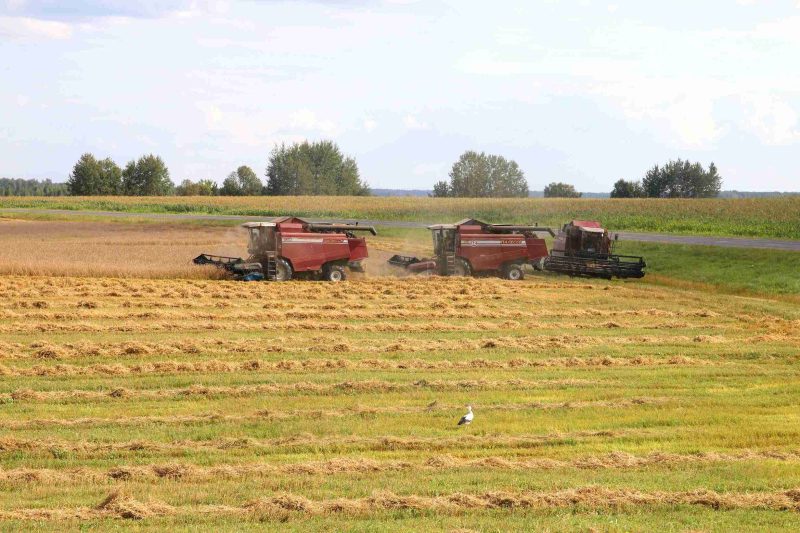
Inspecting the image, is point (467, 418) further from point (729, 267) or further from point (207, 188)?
point (207, 188)

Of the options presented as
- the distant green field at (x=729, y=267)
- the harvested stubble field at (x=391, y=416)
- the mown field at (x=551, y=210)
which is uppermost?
the mown field at (x=551, y=210)

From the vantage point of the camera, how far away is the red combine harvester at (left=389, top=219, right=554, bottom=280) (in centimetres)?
3519

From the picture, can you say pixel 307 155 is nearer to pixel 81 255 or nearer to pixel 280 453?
pixel 81 255

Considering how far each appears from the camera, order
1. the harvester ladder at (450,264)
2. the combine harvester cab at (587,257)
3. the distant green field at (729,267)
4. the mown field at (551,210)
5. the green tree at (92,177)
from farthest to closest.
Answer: the green tree at (92,177) < the mown field at (551,210) < the combine harvester cab at (587,257) < the harvester ladder at (450,264) < the distant green field at (729,267)

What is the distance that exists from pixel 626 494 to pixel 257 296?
19.2 m

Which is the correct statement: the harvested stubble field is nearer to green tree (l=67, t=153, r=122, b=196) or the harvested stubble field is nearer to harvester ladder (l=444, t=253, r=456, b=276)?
harvester ladder (l=444, t=253, r=456, b=276)

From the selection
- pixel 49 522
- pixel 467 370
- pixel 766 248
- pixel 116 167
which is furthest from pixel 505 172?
pixel 49 522

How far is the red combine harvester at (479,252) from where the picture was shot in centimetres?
3519

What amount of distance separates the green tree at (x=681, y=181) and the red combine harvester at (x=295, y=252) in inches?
4071

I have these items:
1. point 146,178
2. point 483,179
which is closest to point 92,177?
point 146,178

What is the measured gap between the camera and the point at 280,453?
12.6 metres

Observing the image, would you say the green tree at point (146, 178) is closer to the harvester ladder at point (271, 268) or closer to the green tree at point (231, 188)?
the green tree at point (231, 188)

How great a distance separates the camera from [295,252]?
3275 cm

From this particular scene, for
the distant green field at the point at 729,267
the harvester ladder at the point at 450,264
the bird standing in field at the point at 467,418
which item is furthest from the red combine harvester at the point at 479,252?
the bird standing in field at the point at 467,418
